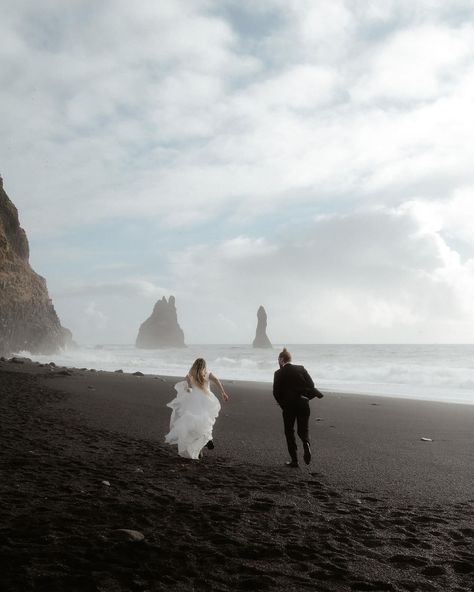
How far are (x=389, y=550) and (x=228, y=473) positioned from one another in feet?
10.1

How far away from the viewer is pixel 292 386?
8.19 meters

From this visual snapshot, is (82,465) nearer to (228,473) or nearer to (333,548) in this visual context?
(228,473)

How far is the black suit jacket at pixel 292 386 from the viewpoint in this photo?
8156 mm

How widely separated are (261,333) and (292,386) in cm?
14037

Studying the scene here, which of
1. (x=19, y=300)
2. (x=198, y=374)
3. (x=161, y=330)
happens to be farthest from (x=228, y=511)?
(x=161, y=330)

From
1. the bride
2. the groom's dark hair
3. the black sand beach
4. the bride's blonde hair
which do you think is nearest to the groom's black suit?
the groom's dark hair

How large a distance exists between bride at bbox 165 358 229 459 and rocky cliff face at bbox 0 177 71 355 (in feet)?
142

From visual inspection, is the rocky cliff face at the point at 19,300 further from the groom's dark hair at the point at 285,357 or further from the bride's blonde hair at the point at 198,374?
the groom's dark hair at the point at 285,357

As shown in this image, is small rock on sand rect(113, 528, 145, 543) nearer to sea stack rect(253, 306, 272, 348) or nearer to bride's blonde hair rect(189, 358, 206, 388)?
bride's blonde hair rect(189, 358, 206, 388)

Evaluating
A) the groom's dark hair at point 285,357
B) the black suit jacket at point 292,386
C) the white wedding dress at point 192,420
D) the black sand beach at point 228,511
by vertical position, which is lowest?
the black sand beach at point 228,511

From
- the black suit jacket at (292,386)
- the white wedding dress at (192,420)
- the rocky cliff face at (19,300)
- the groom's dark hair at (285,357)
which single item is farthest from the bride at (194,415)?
the rocky cliff face at (19,300)

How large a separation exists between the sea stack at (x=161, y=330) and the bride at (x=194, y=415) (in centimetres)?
15876

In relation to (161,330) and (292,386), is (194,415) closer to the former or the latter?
(292,386)

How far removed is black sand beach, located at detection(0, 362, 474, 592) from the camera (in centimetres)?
337
